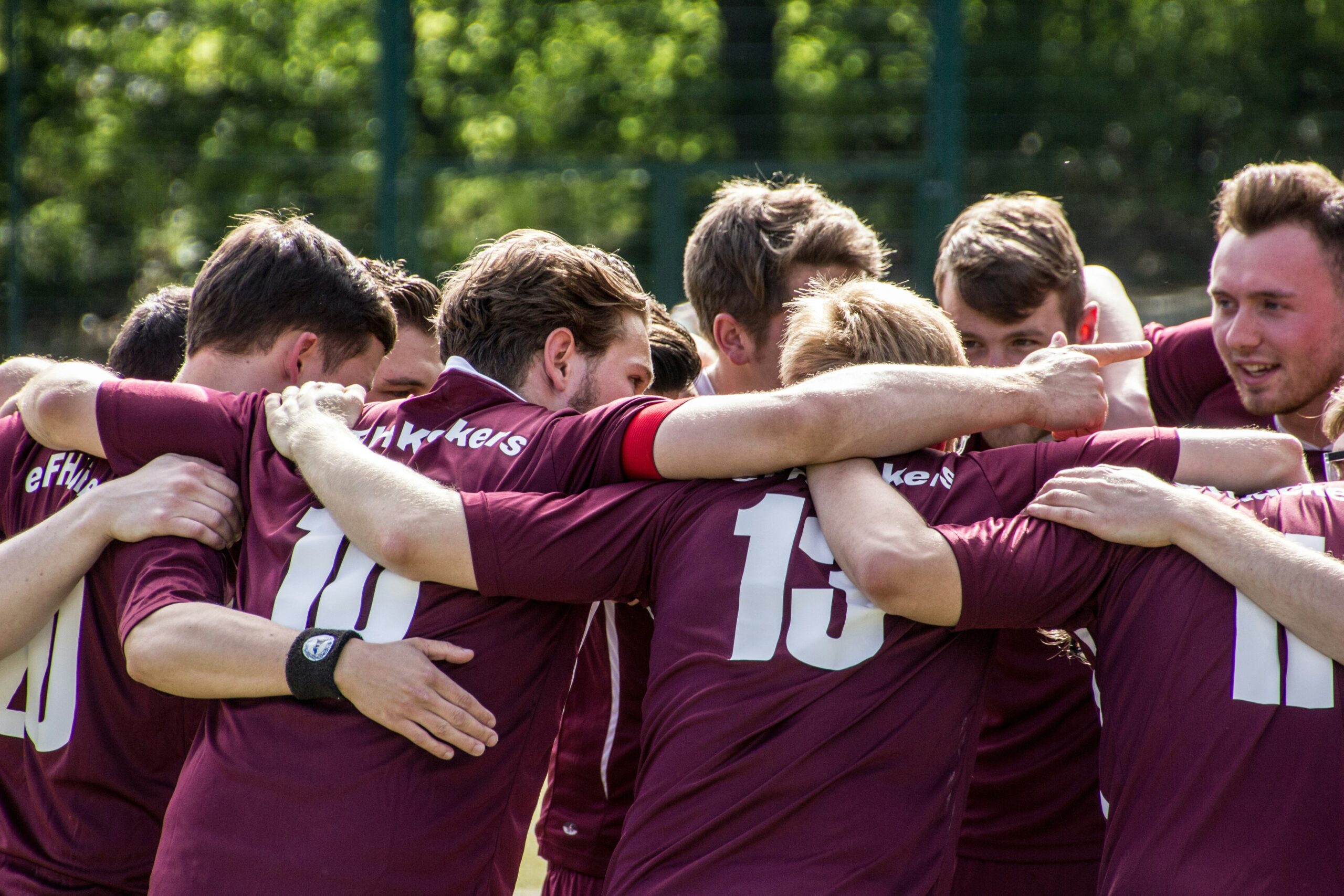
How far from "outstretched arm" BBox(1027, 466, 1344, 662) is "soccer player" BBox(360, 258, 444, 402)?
2.42 metres

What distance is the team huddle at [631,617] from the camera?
247cm

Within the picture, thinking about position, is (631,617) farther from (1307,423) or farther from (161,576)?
(1307,423)

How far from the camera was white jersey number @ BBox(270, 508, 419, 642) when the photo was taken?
9.08ft

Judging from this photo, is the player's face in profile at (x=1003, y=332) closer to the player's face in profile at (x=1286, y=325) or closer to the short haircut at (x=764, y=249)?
the short haircut at (x=764, y=249)

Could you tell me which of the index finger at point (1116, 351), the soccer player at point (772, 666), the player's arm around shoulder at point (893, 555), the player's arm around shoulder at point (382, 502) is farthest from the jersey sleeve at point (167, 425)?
the index finger at point (1116, 351)

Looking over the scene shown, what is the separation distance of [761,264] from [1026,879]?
1962mm

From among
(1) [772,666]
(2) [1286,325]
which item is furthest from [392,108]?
(1) [772,666]

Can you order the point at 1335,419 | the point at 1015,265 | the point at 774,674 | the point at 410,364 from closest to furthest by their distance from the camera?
the point at 774,674 → the point at 1335,419 → the point at 1015,265 → the point at 410,364

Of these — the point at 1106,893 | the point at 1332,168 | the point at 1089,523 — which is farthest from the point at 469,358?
the point at 1332,168

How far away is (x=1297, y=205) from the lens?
4.21m

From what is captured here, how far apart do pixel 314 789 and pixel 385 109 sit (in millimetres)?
8143

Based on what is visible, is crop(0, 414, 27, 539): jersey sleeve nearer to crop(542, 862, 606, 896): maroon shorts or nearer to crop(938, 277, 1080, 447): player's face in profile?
crop(542, 862, 606, 896): maroon shorts

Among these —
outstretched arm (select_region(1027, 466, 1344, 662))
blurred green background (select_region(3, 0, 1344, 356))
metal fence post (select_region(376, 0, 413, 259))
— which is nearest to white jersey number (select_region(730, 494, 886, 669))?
outstretched arm (select_region(1027, 466, 1344, 662))

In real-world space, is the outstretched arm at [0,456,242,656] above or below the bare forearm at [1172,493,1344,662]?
below
